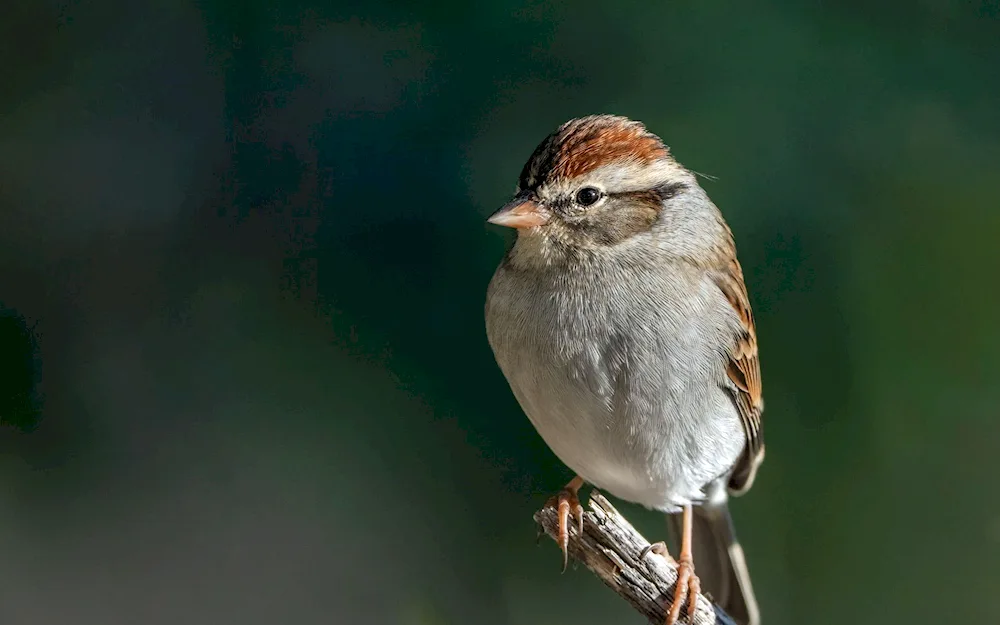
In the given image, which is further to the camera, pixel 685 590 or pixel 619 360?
pixel 685 590

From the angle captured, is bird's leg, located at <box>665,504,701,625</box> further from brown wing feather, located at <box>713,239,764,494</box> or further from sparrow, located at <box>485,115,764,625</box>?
brown wing feather, located at <box>713,239,764,494</box>

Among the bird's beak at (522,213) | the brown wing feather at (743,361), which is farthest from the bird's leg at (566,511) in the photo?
the bird's beak at (522,213)

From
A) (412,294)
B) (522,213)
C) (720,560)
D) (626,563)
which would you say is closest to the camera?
(522,213)

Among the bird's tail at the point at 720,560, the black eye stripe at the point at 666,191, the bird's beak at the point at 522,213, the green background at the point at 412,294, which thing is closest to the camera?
the bird's beak at the point at 522,213

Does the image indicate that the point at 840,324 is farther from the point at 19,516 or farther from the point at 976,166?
the point at 19,516

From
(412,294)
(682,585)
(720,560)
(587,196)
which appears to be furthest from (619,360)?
(412,294)

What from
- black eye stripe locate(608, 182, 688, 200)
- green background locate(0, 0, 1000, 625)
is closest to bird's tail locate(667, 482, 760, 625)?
green background locate(0, 0, 1000, 625)

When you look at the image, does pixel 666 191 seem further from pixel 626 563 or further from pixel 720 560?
pixel 720 560

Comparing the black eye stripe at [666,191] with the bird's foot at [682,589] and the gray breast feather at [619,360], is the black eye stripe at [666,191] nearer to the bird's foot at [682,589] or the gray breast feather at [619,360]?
the gray breast feather at [619,360]
